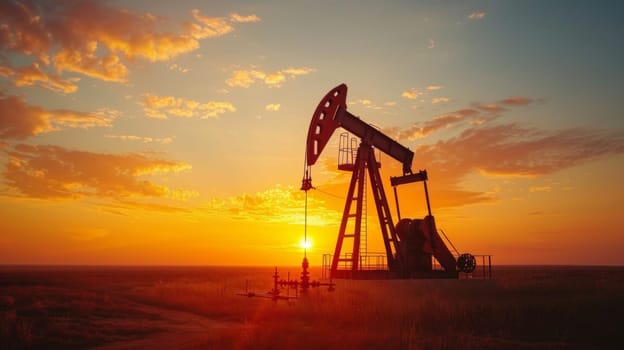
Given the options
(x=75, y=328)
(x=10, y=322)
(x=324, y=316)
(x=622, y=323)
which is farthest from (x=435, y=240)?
(x=10, y=322)

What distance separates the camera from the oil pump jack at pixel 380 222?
1862 centimetres

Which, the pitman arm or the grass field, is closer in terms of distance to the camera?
the grass field

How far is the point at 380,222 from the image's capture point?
1958 cm

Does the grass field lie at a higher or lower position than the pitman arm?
lower

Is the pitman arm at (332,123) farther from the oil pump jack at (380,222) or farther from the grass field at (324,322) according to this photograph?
the grass field at (324,322)

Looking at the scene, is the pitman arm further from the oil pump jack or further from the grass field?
the grass field

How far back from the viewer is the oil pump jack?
1862 cm

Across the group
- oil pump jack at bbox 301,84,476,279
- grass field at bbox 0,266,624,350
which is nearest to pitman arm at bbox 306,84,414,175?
oil pump jack at bbox 301,84,476,279

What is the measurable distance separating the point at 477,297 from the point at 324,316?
424 inches

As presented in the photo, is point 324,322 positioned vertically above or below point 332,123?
below

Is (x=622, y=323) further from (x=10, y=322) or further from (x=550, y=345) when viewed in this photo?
(x=10, y=322)

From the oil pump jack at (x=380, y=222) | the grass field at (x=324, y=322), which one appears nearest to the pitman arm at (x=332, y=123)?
the oil pump jack at (x=380, y=222)

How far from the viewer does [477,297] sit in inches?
1051

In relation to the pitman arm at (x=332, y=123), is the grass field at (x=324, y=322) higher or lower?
lower
